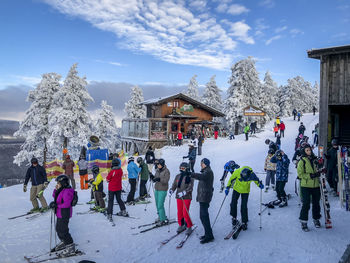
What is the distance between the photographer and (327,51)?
9.67 metres

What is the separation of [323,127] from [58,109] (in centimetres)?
2109

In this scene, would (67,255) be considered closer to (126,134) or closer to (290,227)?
(290,227)

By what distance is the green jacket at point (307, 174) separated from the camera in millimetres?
5832

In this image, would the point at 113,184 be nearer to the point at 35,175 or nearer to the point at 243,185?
the point at 35,175

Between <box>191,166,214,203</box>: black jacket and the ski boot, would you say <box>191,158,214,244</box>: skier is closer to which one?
<box>191,166,214,203</box>: black jacket

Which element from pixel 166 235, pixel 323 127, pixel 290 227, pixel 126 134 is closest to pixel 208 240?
pixel 166 235

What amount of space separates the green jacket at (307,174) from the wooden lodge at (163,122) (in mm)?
20907

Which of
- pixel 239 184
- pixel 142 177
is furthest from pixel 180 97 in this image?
pixel 239 184

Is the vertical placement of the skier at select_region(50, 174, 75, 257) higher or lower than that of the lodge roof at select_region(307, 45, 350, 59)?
lower

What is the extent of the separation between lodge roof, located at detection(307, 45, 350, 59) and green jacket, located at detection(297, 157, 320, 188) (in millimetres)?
6197

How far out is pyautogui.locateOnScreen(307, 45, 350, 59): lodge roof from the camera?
9367 millimetres

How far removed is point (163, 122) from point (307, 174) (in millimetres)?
23662

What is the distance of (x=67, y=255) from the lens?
213 inches

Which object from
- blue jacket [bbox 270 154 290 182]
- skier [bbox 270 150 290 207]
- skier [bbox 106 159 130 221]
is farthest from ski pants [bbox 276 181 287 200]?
skier [bbox 106 159 130 221]
